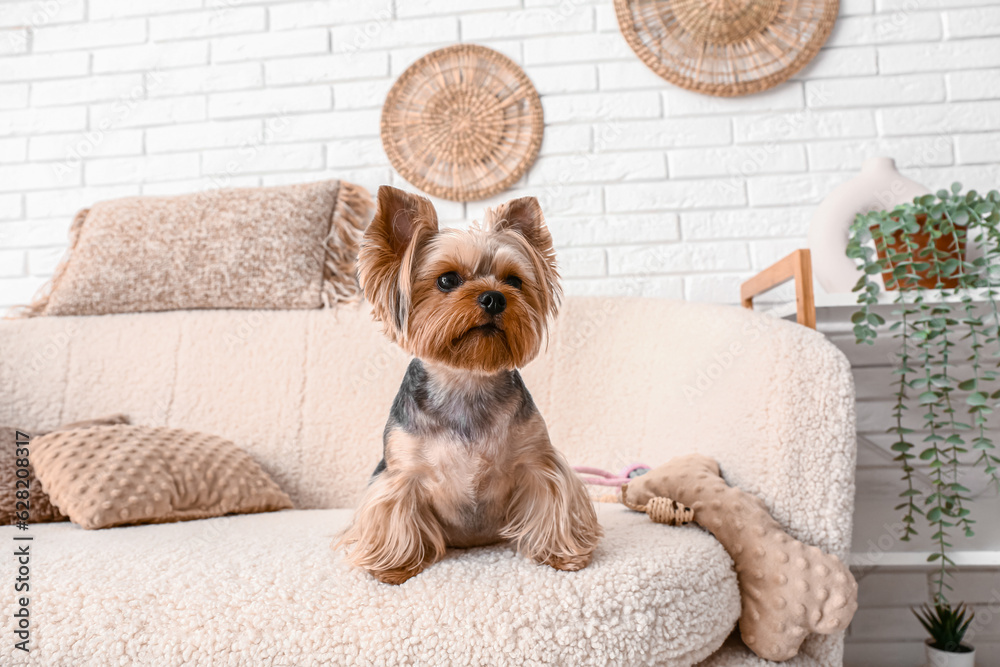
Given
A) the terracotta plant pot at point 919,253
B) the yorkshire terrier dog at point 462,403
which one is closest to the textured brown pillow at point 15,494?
the yorkshire terrier dog at point 462,403

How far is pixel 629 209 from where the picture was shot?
2266mm

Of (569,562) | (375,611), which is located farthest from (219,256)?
(569,562)

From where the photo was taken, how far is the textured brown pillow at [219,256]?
6.96 ft

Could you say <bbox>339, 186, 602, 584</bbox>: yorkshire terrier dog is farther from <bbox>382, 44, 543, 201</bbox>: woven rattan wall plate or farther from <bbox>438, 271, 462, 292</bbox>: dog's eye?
<bbox>382, 44, 543, 201</bbox>: woven rattan wall plate

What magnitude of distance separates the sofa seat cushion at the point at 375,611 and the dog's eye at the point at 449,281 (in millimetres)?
479

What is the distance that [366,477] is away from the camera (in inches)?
74.2

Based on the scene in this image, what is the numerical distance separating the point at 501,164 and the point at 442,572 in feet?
5.39

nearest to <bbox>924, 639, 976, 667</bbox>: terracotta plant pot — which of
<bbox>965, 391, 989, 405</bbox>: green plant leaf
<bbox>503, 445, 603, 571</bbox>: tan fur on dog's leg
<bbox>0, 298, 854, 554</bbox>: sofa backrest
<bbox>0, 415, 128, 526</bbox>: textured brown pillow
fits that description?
<bbox>965, 391, 989, 405</bbox>: green plant leaf

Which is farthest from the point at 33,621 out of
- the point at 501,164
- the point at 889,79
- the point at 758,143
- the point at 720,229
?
the point at 889,79

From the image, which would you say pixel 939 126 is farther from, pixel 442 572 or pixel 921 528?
pixel 442 572

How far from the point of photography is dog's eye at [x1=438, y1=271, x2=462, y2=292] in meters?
1.00

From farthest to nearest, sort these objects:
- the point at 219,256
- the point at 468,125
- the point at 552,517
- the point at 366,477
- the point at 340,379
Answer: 1. the point at 468,125
2. the point at 219,256
3. the point at 340,379
4. the point at 366,477
5. the point at 552,517

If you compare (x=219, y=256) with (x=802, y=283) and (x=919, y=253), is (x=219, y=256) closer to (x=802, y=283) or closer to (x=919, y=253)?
(x=802, y=283)

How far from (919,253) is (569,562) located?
1327mm
